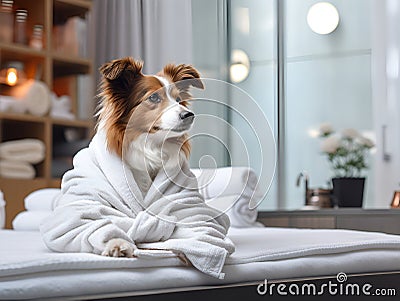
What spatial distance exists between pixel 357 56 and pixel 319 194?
0.53m

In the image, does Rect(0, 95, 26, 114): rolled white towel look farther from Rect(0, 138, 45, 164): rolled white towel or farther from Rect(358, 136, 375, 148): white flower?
Rect(358, 136, 375, 148): white flower

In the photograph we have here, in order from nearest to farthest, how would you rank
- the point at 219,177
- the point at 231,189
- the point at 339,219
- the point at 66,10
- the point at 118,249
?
the point at 118,249 → the point at 219,177 → the point at 231,189 → the point at 339,219 → the point at 66,10

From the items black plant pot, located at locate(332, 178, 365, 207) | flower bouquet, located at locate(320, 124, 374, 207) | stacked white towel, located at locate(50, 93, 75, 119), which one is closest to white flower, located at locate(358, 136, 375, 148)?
flower bouquet, located at locate(320, 124, 374, 207)

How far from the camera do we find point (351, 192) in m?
2.49

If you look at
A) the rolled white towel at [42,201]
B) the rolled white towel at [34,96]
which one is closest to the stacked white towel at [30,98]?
the rolled white towel at [34,96]

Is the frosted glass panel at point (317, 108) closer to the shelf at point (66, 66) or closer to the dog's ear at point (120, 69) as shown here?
the shelf at point (66, 66)

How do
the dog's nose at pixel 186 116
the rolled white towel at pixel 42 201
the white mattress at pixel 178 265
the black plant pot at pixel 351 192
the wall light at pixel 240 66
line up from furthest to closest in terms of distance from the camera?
1. the black plant pot at pixel 351 192
2. the rolled white towel at pixel 42 201
3. the wall light at pixel 240 66
4. the dog's nose at pixel 186 116
5. the white mattress at pixel 178 265

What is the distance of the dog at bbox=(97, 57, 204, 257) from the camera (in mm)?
1214

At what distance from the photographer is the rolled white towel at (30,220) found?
2039 mm

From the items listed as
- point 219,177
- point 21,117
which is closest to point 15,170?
point 21,117

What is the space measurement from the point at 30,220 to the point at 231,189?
23.2 inches

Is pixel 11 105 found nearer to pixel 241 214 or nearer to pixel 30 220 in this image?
pixel 30 220

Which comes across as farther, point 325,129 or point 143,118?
point 325,129

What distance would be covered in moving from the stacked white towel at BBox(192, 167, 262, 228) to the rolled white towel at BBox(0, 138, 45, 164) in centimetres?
84
